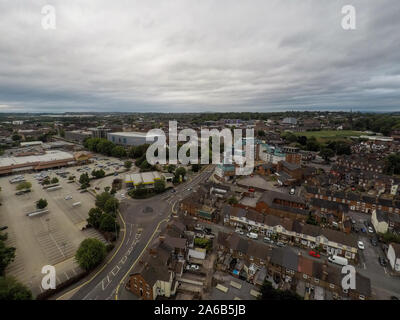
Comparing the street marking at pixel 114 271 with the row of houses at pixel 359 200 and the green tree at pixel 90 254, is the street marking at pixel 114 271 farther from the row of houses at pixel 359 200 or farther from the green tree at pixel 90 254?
the row of houses at pixel 359 200

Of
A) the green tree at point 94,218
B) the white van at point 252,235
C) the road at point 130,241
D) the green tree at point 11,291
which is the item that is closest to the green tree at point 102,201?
the green tree at point 94,218

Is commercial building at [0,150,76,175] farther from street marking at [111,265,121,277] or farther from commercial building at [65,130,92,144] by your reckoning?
street marking at [111,265,121,277]

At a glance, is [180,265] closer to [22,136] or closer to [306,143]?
[306,143]

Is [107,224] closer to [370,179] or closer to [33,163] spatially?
[33,163]

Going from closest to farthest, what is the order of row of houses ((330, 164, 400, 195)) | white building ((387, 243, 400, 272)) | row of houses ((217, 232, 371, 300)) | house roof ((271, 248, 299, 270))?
row of houses ((217, 232, 371, 300))
house roof ((271, 248, 299, 270))
white building ((387, 243, 400, 272))
row of houses ((330, 164, 400, 195))

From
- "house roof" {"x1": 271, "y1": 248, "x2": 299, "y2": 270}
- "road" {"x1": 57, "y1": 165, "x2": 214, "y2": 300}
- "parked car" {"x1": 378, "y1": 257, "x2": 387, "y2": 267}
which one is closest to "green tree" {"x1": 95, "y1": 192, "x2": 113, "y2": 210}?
"road" {"x1": 57, "y1": 165, "x2": 214, "y2": 300}

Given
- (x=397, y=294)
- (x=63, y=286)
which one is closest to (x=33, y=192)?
(x=63, y=286)
